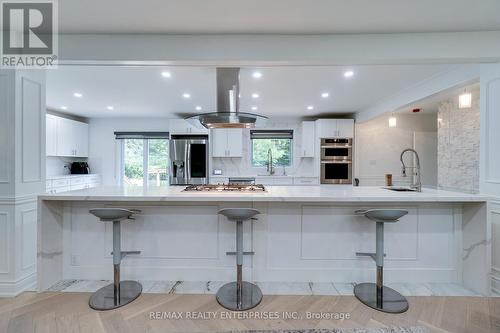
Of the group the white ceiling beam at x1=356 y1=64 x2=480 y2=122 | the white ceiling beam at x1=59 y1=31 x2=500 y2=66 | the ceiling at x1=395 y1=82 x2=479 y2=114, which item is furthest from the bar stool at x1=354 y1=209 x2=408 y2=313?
the ceiling at x1=395 y1=82 x2=479 y2=114

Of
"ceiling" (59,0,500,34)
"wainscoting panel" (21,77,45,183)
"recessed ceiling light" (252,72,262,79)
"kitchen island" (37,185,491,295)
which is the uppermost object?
"ceiling" (59,0,500,34)

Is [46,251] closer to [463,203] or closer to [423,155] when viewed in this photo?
[463,203]

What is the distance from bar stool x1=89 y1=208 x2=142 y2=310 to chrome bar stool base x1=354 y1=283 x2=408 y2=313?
6.76ft

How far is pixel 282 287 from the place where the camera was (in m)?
2.40

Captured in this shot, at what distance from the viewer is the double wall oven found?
214 inches

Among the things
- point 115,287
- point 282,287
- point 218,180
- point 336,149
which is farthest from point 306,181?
point 115,287

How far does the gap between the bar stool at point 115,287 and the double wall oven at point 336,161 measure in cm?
422

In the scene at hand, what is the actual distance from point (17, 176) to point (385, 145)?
20.6 ft

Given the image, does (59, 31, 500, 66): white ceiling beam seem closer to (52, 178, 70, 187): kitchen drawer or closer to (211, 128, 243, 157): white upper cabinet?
(211, 128, 243, 157): white upper cabinet

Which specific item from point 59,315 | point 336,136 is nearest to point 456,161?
point 336,136

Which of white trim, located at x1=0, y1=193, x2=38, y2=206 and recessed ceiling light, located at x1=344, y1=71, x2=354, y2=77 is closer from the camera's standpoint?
white trim, located at x1=0, y1=193, x2=38, y2=206

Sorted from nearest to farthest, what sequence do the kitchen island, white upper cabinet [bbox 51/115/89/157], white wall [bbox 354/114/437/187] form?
the kitchen island, white upper cabinet [bbox 51/115/89/157], white wall [bbox 354/114/437/187]

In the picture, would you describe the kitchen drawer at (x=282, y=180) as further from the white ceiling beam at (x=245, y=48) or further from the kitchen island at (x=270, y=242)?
the white ceiling beam at (x=245, y=48)

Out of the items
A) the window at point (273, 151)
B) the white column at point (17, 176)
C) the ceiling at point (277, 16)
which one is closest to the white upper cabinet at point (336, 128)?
the window at point (273, 151)
